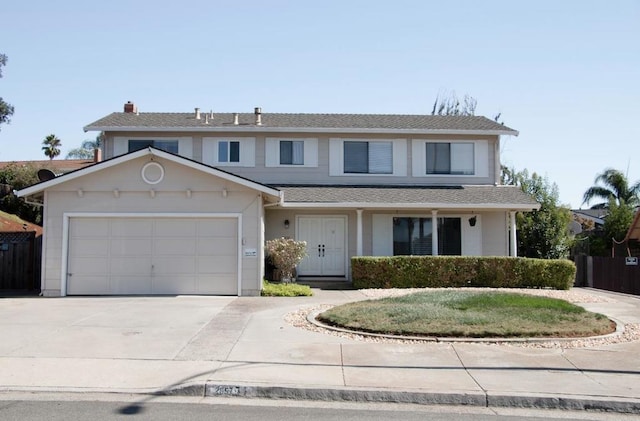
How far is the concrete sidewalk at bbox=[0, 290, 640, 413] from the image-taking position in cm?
692

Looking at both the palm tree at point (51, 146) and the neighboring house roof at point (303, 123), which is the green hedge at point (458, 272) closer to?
the neighboring house roof at point (303, 123)

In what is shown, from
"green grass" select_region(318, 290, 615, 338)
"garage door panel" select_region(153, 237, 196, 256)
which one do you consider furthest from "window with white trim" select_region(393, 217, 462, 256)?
"garage door panel" select_region(153, 237, 196, 256)

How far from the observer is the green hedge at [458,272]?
58.5ft

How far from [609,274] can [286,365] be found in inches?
644

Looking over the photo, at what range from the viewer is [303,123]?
70.1 feet

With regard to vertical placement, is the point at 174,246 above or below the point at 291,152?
below

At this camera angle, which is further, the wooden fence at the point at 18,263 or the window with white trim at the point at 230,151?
the window with white trim at the point at 230,151

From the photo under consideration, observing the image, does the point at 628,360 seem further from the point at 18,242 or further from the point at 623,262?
the point at 18,242

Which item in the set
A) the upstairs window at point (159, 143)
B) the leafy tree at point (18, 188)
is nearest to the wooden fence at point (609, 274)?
the upstairs window at point (159, 143)

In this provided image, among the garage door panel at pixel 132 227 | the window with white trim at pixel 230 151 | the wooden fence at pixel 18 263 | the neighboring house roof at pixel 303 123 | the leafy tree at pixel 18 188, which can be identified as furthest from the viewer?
the leafy tree at pixel 18 188

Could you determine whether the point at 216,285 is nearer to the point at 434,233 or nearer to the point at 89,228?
the point at 89,228

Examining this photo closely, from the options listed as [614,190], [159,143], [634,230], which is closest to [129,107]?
[159,143]

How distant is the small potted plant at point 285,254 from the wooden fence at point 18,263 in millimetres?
7289

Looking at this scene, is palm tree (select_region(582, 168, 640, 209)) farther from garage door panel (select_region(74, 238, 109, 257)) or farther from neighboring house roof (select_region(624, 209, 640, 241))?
garage door panel (select_region(74, 238, 109, 257))
